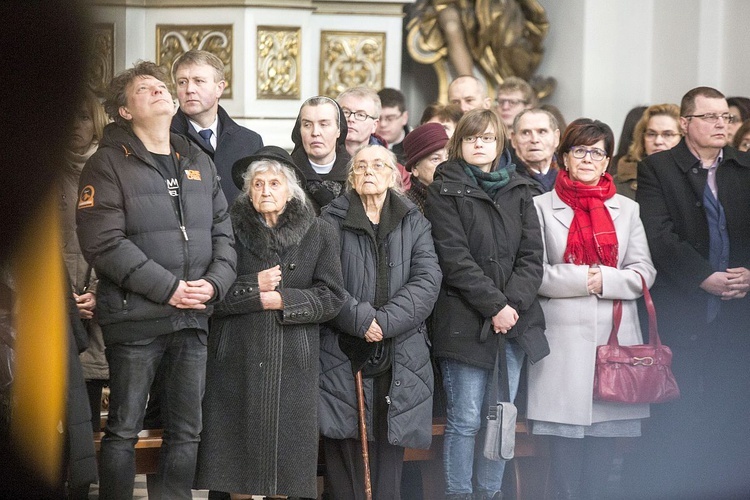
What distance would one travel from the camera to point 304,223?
3725 millimetres

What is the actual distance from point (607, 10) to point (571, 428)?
4.13m

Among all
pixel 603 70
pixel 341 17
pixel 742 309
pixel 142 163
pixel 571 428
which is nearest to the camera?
pixel 142 163

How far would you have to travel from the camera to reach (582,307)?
420cm

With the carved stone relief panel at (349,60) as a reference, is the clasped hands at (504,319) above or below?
below

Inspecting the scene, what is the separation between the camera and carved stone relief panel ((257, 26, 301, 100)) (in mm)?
6195

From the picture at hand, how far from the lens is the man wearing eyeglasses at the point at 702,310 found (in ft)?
14.8

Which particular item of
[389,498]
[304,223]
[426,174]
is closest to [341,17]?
[426,174]

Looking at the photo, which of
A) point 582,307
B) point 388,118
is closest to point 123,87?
point 582,307

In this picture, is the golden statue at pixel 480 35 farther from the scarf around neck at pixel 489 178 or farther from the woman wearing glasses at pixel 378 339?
the woman wearing glasses at pixel 378 339

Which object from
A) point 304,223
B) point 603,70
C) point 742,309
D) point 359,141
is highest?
point 603,70

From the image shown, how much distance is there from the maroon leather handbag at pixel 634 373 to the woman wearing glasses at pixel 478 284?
286 mm

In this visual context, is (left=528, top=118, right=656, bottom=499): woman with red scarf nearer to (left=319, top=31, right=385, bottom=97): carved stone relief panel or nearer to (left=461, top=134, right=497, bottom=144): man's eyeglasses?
(left=461, top=134, right=497, bottom=144): man's eyeglasses

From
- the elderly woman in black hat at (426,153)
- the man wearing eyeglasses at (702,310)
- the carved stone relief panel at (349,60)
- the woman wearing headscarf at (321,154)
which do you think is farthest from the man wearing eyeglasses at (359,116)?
the carved stone relief panel at (349,60)

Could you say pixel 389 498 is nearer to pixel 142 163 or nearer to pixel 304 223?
pixel 304 223
